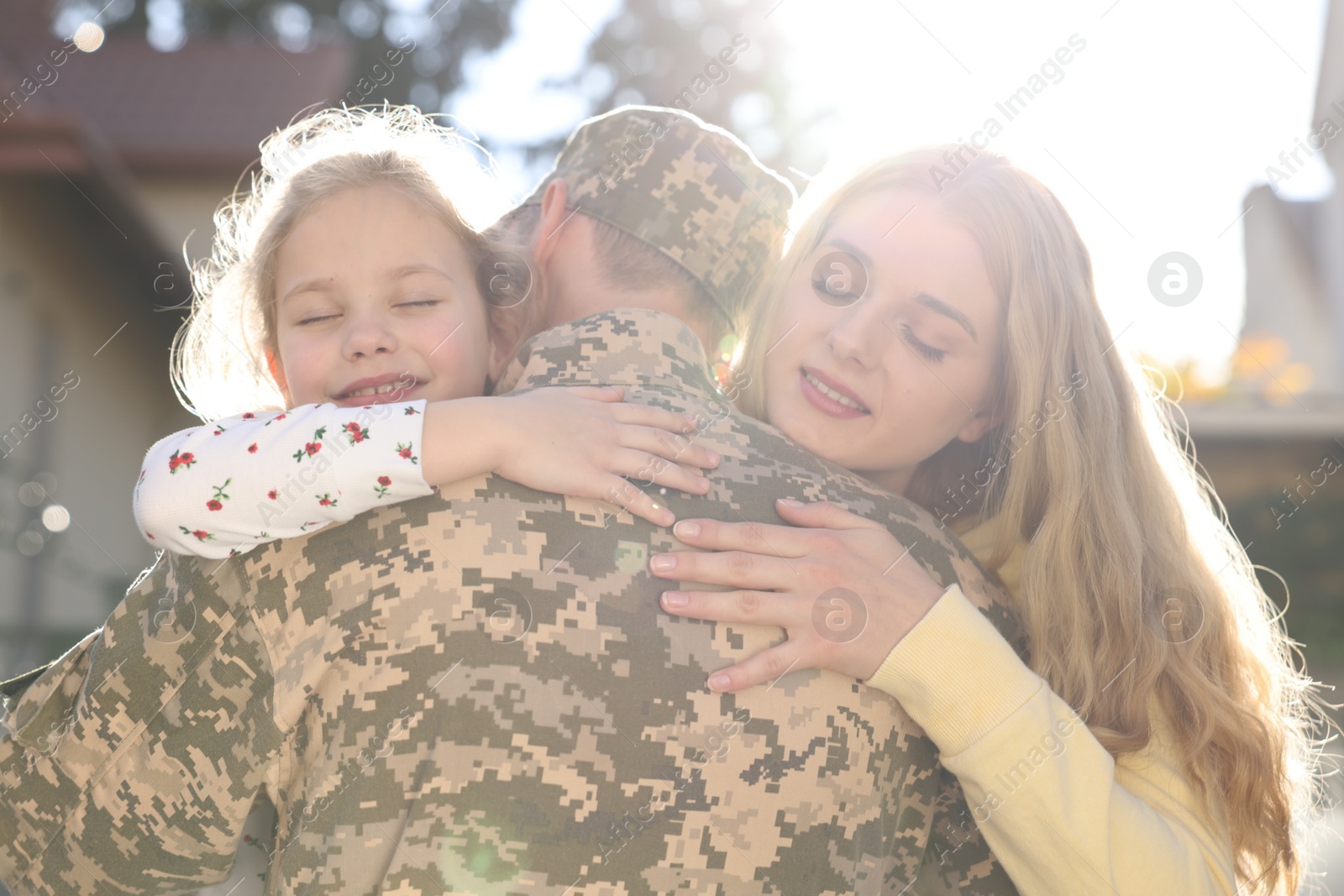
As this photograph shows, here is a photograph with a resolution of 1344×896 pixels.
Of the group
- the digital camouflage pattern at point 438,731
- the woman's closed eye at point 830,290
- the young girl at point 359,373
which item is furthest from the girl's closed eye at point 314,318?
the woman's closed eye at point 830,290

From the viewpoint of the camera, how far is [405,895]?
1.51 metres

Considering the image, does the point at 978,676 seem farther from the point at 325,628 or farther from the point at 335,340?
the point at 335,340

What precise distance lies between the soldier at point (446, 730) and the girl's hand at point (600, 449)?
1.1 inches

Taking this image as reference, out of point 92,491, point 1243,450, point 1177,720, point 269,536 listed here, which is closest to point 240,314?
point 269,536

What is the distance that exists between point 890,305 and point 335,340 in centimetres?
Answer: 120

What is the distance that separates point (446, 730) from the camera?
153 centimetres

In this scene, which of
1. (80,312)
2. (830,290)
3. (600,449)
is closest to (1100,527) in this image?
(830,290)

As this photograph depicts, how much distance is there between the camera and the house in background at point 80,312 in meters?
8.30

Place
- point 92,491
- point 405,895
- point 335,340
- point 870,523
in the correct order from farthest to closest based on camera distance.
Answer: point 92,491 < point 335,340 < point 870,523 < point 405,895

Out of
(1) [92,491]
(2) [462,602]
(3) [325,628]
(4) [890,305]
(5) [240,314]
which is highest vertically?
Answer: (4) [890,305]

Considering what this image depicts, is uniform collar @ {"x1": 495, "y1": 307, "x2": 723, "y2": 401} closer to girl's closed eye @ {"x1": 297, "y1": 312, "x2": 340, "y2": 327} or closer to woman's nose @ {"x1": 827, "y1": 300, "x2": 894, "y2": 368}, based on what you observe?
woman's nose @ {"x1": 827, "y1": 300, "x2": 894, "y2": 368}

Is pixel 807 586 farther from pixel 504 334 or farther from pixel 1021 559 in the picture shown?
pixel 504 334

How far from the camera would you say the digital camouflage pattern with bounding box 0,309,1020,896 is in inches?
60.3

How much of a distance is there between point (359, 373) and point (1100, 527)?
1621 millimetres
